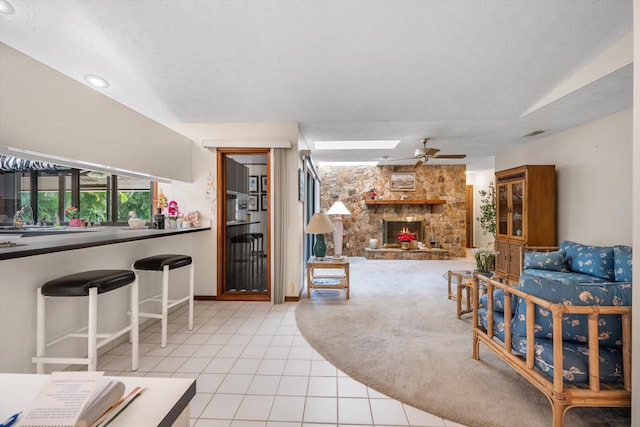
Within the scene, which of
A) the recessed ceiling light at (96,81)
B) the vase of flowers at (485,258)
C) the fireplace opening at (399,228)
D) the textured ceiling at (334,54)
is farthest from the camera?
the fireplace opening at (399,228)

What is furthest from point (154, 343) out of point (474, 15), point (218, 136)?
point (474, 15)

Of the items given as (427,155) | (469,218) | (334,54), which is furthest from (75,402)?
(469,218)

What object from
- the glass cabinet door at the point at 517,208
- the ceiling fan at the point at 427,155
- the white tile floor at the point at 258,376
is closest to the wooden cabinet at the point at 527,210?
the glass cabinet door at the point at 517,208

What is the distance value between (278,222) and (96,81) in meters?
2.43

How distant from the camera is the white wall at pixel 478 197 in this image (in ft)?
28.5

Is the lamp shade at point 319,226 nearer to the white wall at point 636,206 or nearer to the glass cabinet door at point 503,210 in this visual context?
the white wall at point 636,206

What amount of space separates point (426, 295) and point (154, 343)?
11.1 ft

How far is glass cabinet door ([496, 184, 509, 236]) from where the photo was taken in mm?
5176

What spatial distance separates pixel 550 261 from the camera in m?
3.85

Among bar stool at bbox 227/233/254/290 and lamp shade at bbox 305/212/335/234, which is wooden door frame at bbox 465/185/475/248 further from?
bar stool at bbox 227/233/254/290

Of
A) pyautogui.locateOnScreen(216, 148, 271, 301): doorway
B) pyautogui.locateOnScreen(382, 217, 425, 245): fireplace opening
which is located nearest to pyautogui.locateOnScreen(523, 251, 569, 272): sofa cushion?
pyautogui.locateOnScreen(216, 148, 271, 301): doorway

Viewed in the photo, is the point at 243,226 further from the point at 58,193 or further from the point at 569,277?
the point at 569,277

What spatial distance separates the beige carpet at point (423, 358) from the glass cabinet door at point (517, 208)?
72.7 inches

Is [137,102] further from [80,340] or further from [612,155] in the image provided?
[612,155]
